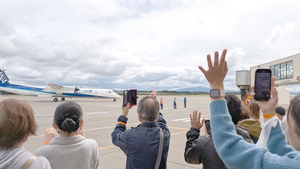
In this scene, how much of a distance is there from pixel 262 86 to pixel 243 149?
0.60 metres

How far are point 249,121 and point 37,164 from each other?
230 centimetres

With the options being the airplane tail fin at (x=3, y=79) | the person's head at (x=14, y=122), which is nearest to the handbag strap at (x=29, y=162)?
the person's head at (x=14, y=122)

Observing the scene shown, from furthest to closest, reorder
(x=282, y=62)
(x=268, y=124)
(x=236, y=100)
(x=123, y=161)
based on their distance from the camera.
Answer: (x=282, y=62) → (x=123, y=161) → (x=236, y=100) → (x=268, y=124)

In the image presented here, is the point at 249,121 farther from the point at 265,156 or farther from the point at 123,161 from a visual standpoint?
the point at 123,161

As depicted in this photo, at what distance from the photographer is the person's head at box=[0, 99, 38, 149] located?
1.58 metres

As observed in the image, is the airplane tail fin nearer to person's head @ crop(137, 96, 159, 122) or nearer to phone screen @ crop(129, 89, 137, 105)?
phone screen @ crop(129, 89, 137, 105)

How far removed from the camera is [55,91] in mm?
37938

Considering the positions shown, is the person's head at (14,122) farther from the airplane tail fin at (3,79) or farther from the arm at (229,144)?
the airplane tail fin at (3,79)

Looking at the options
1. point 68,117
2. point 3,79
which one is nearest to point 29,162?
point 68,117

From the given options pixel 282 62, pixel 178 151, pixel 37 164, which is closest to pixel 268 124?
pixel 37 164

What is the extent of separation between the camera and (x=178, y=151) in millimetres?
6461

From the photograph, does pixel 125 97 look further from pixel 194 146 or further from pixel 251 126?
pixel 251 126

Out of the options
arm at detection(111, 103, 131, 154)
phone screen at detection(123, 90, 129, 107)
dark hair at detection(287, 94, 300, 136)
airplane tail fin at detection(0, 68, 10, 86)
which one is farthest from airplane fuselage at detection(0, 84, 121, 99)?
dark hair at detection(287, 94, 300, 136)

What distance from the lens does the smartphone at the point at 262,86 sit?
4.66 feet
